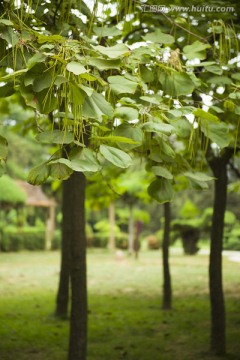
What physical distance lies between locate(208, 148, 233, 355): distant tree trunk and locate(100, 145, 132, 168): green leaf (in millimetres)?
3348

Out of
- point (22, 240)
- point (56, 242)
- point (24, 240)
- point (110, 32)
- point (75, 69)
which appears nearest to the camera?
point (75, 69)

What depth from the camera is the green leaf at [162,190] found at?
6.77 feet

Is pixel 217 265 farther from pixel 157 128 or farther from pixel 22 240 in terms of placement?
pixel 22 240

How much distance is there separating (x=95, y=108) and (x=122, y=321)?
5.50 m

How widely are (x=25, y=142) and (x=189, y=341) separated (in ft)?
97.6

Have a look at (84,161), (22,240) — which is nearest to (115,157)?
(84,161)

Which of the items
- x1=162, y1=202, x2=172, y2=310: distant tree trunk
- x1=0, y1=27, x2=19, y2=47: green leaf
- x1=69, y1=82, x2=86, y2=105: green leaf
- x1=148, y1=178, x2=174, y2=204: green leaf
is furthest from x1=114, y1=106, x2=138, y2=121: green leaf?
x1=162, y1=202, x2=172, y2=310: distant tree trunk

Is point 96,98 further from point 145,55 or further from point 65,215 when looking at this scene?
point 65,215

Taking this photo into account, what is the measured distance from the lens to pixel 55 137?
1769 mm

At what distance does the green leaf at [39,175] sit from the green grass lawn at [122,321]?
3656 mm

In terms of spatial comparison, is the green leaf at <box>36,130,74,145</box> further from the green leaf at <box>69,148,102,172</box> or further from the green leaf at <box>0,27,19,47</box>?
the green leaf at <box>0,27,19,47</box>

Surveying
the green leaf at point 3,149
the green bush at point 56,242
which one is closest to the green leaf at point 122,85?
the green leaf at point 3,149

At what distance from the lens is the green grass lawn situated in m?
5.13

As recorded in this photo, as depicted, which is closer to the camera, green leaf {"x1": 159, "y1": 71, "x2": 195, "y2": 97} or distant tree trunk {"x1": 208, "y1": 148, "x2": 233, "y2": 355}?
green leaf {"x1": 159, "y1": 71, "x2": 195, "y2": 97}
